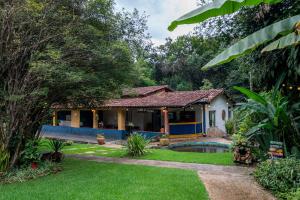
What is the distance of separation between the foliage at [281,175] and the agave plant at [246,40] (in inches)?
167

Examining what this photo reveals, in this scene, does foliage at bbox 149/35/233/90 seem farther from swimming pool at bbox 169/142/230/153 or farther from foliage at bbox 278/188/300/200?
foliage at bbox 278/188/300/200

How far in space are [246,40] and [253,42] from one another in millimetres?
157

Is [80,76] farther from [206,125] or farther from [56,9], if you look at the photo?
[206,125]

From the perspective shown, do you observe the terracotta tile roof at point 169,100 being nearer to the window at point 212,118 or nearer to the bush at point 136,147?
the window at point 212,118

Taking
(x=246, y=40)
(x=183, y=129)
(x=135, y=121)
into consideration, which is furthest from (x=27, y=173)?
(x=135, y=121)

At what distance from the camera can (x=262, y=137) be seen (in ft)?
34.2

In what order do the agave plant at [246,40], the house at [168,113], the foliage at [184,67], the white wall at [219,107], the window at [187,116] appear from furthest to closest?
the foliage at [184,67] < the white wall at [219,107] < the window at [187,116] < the house at [168,113] < the agave plant at [246,40]

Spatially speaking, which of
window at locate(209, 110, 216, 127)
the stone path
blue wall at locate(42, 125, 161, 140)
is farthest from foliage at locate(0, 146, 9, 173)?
window at locate(209, 110, 216, 127)

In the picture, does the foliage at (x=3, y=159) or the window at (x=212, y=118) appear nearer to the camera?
the foliage at (x=3, y=159)

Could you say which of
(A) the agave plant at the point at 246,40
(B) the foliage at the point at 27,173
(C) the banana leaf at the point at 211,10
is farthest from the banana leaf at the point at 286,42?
(B) the foliage at the point at 27,173

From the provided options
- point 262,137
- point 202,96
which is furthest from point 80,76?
point 202,96

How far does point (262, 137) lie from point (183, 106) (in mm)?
10263

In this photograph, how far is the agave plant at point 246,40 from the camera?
4066mm

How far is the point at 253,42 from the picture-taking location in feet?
15.3
